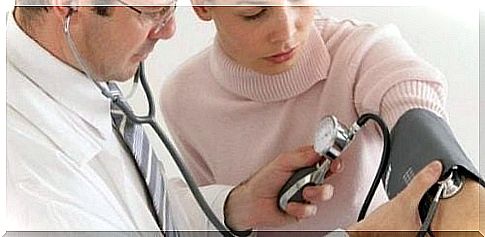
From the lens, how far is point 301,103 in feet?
2.63

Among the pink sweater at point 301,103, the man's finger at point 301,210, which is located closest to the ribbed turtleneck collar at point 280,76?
the pink sweater at point 301,103

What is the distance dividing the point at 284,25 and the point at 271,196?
168 millimetres

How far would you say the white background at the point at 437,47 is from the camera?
0.80 m

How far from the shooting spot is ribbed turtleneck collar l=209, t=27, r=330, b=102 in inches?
31.5

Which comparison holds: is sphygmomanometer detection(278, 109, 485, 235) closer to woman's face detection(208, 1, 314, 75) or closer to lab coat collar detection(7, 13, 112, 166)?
woman's face detection(208, 1, 314, 75)

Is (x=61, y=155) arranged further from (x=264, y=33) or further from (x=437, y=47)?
(x=437, y=47)

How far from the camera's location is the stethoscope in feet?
2.55

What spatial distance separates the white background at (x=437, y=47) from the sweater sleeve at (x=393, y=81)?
0.02 m

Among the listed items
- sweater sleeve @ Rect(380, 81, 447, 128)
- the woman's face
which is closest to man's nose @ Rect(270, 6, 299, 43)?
the woman's face

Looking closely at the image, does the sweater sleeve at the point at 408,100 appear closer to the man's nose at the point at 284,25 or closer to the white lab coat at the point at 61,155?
the man's nose at the point at 284,25

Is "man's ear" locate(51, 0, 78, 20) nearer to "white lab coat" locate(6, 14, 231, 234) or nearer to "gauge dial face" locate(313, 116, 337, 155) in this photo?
"white lab coat" locate(6, 14, 231, 234)

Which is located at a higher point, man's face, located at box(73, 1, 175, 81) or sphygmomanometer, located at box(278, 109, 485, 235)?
man's face, located at box(73, 1, 175, 81)

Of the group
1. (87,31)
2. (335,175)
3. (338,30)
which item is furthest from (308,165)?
(87,31)

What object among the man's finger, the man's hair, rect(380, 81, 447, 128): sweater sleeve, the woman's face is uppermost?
the man's hair
